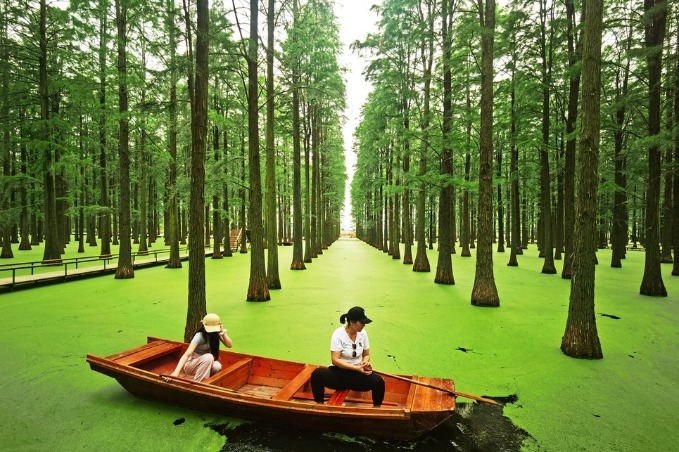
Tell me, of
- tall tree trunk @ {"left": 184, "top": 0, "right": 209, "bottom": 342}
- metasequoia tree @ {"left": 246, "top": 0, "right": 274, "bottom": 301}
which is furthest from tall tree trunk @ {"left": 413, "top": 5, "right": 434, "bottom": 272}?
tall tree trunk @ {"left": 184, "top": 0, "right": 209, "bottom": 342}

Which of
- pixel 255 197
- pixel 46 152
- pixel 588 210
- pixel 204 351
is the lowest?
pixel 204 351

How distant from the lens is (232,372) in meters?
4.50

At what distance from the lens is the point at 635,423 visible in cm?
393

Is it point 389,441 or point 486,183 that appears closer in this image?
point 389,441

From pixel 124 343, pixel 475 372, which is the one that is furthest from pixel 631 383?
pixel 124 343

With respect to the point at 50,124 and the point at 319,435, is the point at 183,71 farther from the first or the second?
the point at 50,124

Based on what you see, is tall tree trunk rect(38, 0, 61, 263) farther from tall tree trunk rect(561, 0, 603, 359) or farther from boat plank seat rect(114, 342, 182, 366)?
tall tree trunk rect(561, 0, 603, 359)

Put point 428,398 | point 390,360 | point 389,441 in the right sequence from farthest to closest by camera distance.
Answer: point 390,360
point 428,398
point 389,441

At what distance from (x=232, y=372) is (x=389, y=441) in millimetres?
2204

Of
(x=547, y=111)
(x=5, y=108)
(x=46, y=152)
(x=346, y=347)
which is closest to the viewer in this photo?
(x=346, y=347)

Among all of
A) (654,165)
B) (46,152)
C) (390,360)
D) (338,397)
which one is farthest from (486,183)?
(46,152)

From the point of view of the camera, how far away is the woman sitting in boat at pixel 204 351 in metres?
4.37

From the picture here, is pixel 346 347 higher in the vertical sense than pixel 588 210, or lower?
lower

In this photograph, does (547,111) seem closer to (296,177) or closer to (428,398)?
(296,177)
